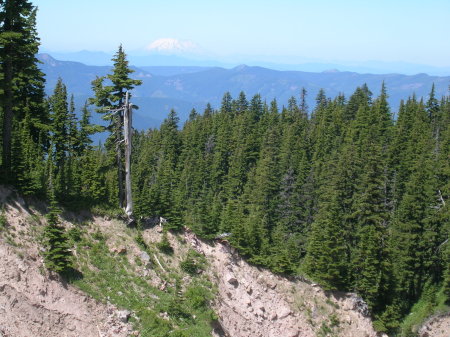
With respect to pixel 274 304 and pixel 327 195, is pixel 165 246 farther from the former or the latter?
pixel 327 195

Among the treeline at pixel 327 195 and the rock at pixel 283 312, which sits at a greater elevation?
the treeline at pixel 327 195

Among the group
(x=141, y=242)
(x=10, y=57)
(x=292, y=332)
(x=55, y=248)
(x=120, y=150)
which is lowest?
(x=292, y=332)

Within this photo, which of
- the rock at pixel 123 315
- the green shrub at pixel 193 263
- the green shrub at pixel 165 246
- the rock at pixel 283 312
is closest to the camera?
the rock at pixel 123 315

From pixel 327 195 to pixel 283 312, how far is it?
16.0 meters

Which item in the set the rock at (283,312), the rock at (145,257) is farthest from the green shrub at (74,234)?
the rock at (283,312)

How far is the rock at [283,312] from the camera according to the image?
3192 centimetres

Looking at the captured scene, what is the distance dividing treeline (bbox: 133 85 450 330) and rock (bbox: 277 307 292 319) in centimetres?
287

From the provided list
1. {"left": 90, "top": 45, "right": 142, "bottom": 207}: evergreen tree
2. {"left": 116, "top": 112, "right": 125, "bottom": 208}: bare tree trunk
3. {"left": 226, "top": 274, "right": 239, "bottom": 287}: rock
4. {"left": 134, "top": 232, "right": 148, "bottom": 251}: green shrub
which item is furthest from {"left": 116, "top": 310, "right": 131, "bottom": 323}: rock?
{"left": 90, "top": 45, "right": 142, "bottom": 207}: evergreen tree

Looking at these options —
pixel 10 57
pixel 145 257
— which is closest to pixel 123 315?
pixel 145 257

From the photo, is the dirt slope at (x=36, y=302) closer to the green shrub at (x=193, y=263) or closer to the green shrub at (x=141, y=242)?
the green shrub at (x=141, y=242)

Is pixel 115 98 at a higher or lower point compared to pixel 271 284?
higher

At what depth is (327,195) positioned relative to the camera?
1761 inches

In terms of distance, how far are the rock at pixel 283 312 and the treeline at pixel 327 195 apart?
2.87 meters

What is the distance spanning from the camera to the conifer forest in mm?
28609
